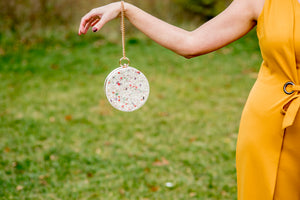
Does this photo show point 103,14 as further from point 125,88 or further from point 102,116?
point 102,116

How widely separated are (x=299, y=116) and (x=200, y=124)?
3.42 meters

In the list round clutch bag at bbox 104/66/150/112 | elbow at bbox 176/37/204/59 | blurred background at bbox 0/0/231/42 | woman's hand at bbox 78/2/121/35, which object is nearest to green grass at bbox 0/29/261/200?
blurred background at bbox 0/0/231/42

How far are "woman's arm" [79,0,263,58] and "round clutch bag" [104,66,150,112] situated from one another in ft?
0.92

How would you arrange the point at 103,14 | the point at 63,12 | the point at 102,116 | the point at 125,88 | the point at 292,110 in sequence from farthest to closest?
1. the point at 63,12
2. the point at 102,116
3. the point at 125,88
4. the point at 103,14
5. the point at 292,110

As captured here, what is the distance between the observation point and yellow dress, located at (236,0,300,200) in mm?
1732

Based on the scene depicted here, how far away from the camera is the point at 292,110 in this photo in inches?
70.2

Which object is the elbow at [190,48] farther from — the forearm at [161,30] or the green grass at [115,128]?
the green grass at [115,128]

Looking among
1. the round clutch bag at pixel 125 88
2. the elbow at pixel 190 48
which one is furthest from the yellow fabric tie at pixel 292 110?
the round clutch bag at pixel 125 88

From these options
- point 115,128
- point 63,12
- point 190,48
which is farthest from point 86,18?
point 63,12

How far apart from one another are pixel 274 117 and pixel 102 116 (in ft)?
12.8

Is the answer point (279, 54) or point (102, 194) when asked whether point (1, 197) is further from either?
point (279, 54)

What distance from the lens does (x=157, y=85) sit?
6.80 metres

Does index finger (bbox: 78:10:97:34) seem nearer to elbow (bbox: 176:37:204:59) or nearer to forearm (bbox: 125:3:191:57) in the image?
forearm (bbox: 125:3:191:57)

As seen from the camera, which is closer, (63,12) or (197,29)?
(197,29)
